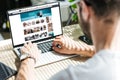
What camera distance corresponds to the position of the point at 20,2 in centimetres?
325

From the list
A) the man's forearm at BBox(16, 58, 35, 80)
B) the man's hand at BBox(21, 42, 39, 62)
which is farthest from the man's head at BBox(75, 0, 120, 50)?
the man's hand at BBox(21, 42, 39, 62)

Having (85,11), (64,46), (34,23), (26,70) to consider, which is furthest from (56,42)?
(85,11)

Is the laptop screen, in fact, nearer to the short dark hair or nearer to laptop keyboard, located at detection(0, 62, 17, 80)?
laptop keyboard, located at detection(0, 62, 17, 80)

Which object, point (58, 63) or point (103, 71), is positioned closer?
Answer: point (103, 71)

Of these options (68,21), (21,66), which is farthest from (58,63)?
(68,21)

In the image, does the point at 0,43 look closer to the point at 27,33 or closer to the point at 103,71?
the point at 27,33

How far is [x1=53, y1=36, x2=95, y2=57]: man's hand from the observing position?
4.59 ft

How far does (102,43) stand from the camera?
0.74 meters

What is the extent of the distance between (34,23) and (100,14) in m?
0.84

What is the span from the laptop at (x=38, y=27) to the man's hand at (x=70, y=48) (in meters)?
0.03

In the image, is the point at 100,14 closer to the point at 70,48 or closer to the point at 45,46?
the point at 70,48

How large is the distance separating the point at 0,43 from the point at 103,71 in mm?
1034

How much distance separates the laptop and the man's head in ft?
2.12

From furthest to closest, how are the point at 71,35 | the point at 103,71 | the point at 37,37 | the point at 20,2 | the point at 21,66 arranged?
the point at 20,2, the point at 71,35, the point at 37,37, the point at 21,66, the point at 103,71
